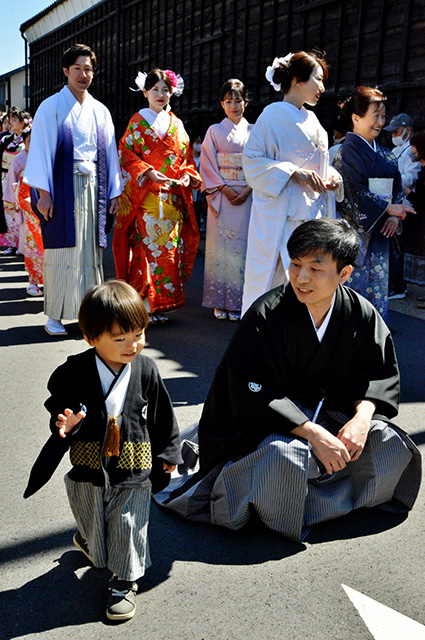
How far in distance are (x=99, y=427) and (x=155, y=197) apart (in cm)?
408

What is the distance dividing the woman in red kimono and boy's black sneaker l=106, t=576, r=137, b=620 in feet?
13.2

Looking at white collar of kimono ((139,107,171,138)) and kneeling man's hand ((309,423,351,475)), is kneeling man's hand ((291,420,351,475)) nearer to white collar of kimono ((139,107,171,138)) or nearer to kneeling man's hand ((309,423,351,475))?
kneeling man's hand ((309,423,351,475))

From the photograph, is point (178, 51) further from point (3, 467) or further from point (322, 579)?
point (322, 579)

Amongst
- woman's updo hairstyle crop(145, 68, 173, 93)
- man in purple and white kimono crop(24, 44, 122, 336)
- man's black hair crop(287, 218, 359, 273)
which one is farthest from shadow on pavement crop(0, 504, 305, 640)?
woman's updo hairstyle crop(145, 68, 173, 93)

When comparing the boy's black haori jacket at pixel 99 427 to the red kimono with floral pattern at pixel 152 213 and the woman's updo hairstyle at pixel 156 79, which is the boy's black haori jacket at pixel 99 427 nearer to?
the red kimono with floral pattern at pixel 152 213

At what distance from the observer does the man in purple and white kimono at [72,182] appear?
17.9 feet

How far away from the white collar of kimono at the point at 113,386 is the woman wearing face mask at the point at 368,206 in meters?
3.31

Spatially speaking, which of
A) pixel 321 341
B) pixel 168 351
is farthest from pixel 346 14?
pixel 321 341

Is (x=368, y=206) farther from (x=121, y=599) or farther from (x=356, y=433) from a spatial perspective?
(x=121, y=599)

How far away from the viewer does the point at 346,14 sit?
351 inches

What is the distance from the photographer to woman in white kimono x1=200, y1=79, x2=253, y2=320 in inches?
253

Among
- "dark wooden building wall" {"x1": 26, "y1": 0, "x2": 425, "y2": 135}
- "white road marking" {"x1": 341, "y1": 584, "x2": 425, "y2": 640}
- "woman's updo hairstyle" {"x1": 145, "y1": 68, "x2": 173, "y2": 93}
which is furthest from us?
"dark wooden building wall" {"x1": 26, "y1": 0, "x2": 425, "y2": 135}

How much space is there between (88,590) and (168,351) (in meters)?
3.09

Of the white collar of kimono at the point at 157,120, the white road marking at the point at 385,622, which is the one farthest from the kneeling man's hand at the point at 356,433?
the white collar of kimono at the point at 157,120
